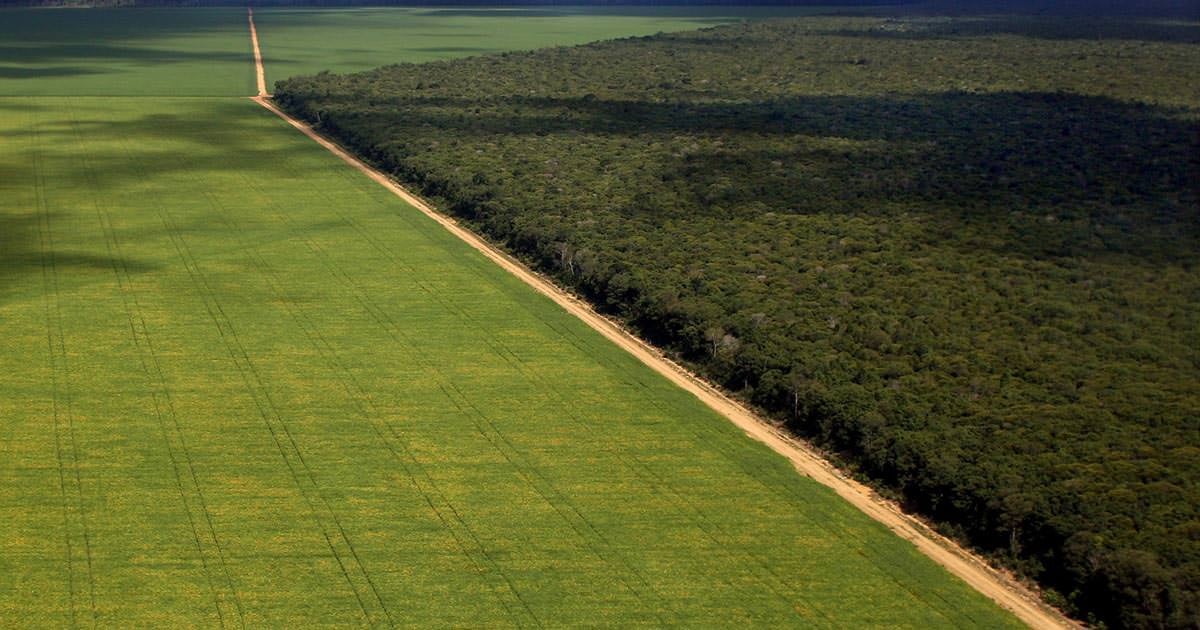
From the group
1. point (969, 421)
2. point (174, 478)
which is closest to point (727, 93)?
point (969, 421)

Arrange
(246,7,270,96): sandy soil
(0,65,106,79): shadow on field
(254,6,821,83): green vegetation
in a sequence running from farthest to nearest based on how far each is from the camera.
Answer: (254,6,821,83): green vegetation, (246,7,270,96): sandy soil, (0,65,106,79): shadow on field

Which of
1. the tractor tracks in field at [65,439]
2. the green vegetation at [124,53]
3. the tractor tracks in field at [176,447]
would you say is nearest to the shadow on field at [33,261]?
the tractor tracks in field at [65,439]

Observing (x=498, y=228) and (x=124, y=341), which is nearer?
(x=124, y=341)

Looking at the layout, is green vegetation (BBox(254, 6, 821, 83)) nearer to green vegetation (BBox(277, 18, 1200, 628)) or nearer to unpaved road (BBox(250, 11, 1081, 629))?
green vegetation (BBox(277, 18, 1200, 628))

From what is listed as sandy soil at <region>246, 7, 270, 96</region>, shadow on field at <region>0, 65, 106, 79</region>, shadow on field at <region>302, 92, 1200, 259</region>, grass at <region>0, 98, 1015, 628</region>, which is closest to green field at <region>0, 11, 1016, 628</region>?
grass at <region>0, 98, 1015, 628</region>

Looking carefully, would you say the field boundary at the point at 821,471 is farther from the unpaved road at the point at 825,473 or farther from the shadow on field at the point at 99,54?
the shadow on field at the point at 99,54

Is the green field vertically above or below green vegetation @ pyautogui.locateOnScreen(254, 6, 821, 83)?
above

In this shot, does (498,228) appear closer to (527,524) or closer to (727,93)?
(527,524)
